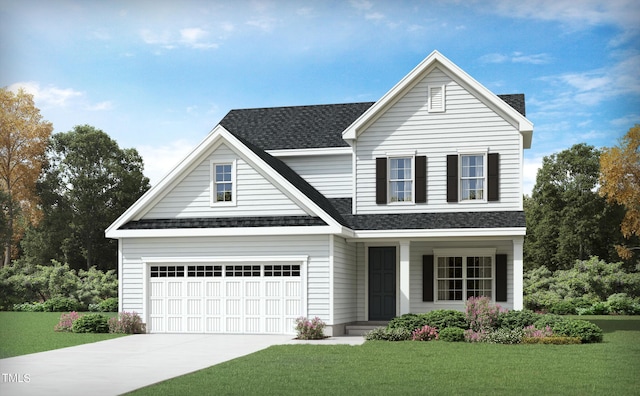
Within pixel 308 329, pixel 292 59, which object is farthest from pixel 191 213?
pixel 292 59

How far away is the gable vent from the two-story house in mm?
34

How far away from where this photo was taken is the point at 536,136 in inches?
1080

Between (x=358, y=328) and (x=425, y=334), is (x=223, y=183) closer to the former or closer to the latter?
(x=358, y=328)

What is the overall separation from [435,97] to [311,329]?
27.8ft

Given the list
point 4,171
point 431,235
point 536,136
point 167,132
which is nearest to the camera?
point 431,235

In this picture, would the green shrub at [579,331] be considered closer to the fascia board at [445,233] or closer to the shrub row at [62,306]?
the fascia board at [445,233]

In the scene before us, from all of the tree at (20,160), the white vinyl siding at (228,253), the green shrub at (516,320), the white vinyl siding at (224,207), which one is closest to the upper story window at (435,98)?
the white vinyl siding at (224,207)

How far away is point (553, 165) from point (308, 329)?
36251 millimetres

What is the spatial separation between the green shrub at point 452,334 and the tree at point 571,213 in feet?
107

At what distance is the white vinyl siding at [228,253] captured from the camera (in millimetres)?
22531

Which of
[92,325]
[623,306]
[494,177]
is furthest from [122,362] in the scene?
[623,306]

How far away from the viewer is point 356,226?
24.4 m

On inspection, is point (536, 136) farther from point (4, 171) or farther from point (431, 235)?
point (4, 171)

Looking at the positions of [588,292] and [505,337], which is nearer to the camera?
[505,337]
